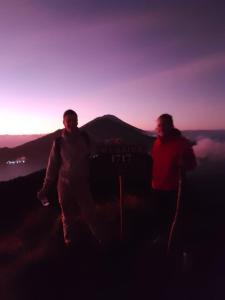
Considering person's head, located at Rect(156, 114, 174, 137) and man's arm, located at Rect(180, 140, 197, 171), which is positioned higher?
person's head, located at Rect(156, 114, 174, 137)

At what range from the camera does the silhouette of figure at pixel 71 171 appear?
6293 mm

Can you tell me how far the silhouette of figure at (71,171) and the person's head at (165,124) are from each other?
153 cm

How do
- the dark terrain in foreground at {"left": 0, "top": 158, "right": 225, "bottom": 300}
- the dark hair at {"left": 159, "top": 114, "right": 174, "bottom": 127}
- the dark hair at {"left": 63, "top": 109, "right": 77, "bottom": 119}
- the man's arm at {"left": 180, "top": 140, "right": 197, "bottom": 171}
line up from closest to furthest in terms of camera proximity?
the dark terrain in foreground at {"left": 0, "top": 158, "right": 225, "bottom": 300} < the man's arm at {"left": 180, "top": 140, "right": 197, "bottom": 171} < the dark hair at {"left": 159, "top": 114, "right": 174, "bottom": 127} < the dark hair at {"left": 63, "top": 109, "right": 77, "bottom": 119}

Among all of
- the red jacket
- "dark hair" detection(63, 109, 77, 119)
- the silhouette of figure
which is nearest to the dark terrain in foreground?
the red jacket

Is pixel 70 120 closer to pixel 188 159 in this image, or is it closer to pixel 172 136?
pixel 172 136

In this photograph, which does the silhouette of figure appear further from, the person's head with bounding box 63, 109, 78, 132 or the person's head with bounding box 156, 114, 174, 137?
the person's head with bounding box 156, 114, 174, 137

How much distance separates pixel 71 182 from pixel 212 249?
107 inches

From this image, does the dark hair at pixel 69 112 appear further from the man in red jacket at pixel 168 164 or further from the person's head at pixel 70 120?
the man in red jacket at pixel 168 164

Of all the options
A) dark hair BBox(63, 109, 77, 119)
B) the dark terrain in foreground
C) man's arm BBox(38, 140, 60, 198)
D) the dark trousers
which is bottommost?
the dark terrain in foreground

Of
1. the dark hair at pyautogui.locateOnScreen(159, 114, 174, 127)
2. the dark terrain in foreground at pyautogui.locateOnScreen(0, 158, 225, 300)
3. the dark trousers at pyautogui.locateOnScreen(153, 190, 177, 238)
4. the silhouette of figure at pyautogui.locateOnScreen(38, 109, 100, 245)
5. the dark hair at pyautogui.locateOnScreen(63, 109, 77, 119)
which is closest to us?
the dark terrain in foreground at pyautogui.locateOnScreen(0, 158, 225, 300)

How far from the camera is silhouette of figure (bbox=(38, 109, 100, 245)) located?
20.6 feet

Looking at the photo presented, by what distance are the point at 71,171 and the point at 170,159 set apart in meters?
1.80

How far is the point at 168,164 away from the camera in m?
5.56

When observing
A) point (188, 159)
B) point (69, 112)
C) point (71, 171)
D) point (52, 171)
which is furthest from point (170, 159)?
point (52, 171)
